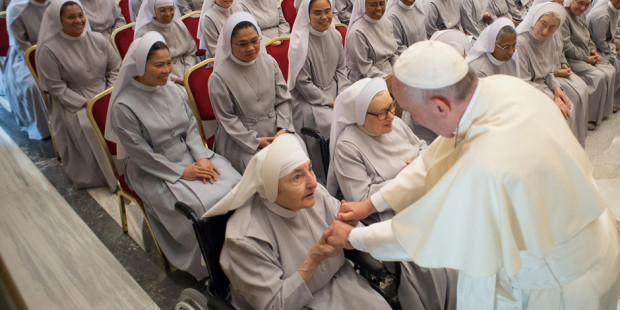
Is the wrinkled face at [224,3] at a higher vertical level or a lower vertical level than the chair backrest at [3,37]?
higher

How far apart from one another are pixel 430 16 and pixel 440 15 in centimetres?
12

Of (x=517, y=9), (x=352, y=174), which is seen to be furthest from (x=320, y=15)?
(x=517, y=9)

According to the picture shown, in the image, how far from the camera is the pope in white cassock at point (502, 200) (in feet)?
5.32

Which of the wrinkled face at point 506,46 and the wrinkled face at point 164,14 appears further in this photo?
the wrinkled face at point 164,14

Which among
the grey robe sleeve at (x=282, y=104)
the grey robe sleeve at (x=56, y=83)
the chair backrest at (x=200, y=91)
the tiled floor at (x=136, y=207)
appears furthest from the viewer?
the grey robe sleeve at (x=56, y=83)

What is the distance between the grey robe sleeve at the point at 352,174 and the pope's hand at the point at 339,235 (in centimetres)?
74

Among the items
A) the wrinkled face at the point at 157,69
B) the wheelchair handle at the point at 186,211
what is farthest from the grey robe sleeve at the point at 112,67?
the wheelchair handle at the point at 186,211

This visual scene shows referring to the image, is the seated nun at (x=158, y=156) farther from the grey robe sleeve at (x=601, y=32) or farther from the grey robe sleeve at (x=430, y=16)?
the grey robe sleeve at (x=601, y=32)

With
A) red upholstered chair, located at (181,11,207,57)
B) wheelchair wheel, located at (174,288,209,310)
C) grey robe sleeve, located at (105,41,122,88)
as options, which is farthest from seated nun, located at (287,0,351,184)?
wheelchair wheel, located at (174,288,209,310)

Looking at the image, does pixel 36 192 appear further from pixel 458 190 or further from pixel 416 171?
Result: pixel 458 190

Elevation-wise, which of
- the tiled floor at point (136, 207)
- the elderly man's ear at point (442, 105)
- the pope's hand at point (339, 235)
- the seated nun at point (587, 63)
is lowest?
the tiled floor at point (136, 207)

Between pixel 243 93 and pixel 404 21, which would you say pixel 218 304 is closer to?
pixel 243 93

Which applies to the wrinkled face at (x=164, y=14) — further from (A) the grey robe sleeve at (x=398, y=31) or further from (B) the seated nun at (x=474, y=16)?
(B) the seated nun at (x=474, y=16)

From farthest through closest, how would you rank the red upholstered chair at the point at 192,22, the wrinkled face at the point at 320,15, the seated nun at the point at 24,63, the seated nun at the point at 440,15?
the seated nun at the point at 440,15
the red upholstered chair at the point at 192,22
the seated nun at the point at 24,63
the wrinkled face at the point at 320,15
